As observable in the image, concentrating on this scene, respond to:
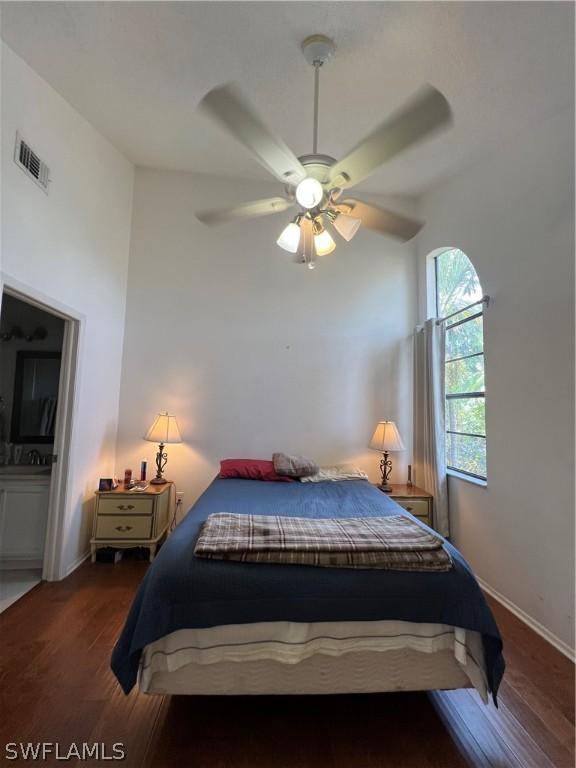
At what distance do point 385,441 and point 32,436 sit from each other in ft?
10.2

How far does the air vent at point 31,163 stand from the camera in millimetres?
2014

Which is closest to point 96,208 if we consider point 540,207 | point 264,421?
point 264,421

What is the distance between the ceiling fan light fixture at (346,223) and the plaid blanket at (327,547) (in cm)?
158

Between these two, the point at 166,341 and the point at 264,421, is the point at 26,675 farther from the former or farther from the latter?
the point at 166,341

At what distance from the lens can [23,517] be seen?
2.67m

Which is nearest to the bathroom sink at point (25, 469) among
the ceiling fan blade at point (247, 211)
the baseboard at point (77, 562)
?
the baseboard at point (77, 562)

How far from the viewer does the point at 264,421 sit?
344 centimetres

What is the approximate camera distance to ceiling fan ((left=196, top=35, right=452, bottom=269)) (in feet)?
4.25

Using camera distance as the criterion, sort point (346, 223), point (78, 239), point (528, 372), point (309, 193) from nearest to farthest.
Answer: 1. point (309, 193)
2. point (346, 223)
3. point (528, 372)
4. point (78, 239)

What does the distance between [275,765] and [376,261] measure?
Result: 372 cm

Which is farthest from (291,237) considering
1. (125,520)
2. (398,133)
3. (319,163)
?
(125,520)

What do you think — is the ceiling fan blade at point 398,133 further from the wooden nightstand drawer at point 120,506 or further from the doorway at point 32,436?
the wooden nightstand drawer at point 120,506

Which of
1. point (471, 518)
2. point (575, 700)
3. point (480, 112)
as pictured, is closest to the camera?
point (575, 700)

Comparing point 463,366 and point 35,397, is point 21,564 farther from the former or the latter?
point 463,366
